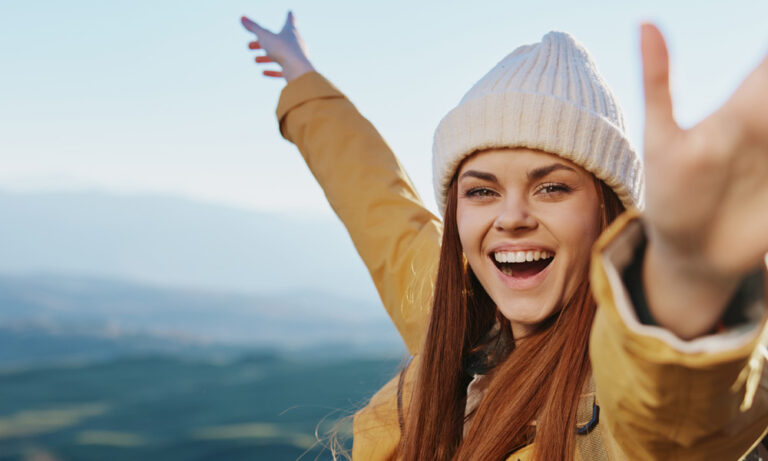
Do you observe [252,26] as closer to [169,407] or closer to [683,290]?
[683,290]

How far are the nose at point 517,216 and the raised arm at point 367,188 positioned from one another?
0.74m

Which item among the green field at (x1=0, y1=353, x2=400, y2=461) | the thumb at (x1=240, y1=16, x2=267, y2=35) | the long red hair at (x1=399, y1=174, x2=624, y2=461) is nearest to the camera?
the long red hair at (x1=399, y1=174, x2=624, y2=461)

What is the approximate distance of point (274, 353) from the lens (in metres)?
11.5

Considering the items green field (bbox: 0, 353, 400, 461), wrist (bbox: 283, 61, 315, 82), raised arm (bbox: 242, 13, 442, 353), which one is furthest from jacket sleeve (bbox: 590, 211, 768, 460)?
green field (bbox: 0, 353, 400, 461)

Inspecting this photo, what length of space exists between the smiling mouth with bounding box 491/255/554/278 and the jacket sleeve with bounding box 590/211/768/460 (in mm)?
777

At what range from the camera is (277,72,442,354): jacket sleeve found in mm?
2531

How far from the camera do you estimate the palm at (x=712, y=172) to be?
659mm

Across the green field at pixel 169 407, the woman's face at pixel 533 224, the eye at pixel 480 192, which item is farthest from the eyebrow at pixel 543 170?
the green field at pixel 169 407

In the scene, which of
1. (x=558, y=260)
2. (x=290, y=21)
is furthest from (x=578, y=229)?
(x=290, y=21)

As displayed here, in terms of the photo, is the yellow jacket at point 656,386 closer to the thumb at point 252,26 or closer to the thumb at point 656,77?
the thumb at point 656,77

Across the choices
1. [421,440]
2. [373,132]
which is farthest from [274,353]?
[421,440]

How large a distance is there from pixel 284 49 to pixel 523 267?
5.33ft

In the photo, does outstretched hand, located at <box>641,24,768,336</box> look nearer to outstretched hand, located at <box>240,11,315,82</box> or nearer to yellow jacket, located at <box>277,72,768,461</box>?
yellow jacket, located at <box>277,72,768,461</box>

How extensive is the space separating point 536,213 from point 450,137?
0.32m
